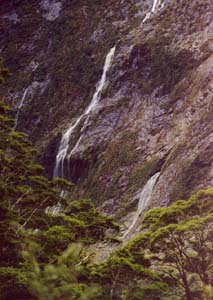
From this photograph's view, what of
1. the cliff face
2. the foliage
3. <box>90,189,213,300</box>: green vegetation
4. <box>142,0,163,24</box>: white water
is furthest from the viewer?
<box>142,0,163,24</box>: white water

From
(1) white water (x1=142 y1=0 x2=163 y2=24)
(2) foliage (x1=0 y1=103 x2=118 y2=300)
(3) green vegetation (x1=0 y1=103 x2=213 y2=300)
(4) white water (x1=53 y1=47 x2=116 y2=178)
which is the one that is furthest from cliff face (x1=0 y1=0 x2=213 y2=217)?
(3) green vegetation (x1=0 y1=103 x2=213 y2=300)

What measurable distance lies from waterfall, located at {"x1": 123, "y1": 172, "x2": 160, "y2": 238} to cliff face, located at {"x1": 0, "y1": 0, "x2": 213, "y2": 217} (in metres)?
0.73

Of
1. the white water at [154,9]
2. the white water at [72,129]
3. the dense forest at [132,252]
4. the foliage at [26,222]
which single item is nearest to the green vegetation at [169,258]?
the dense forest at [132,252]

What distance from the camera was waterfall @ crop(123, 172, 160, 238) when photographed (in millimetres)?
32978

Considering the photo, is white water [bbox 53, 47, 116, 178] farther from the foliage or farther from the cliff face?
the foliage

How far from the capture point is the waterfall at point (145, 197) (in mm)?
32978

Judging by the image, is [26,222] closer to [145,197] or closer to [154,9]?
[145,197]

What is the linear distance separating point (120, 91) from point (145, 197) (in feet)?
54.9

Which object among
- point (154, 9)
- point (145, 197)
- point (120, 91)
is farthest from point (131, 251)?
point (154, 9)

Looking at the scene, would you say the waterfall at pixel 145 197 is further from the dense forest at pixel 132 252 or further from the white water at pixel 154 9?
the white water at pixel 154 9

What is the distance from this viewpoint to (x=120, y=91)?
48.9 meters

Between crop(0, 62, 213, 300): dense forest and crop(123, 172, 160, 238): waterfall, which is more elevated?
crop(0, 62, 213, 300): dense forest

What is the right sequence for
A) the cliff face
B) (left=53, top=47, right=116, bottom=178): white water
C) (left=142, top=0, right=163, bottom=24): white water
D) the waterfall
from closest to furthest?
1. the waterfall
2. the cliff face
3. (left=53, top=47, right=116, bottom=178): white water
4. (left=142, top=0, right=163, bottom=24): white water

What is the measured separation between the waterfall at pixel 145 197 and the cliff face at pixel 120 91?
→ 73 centimetres
